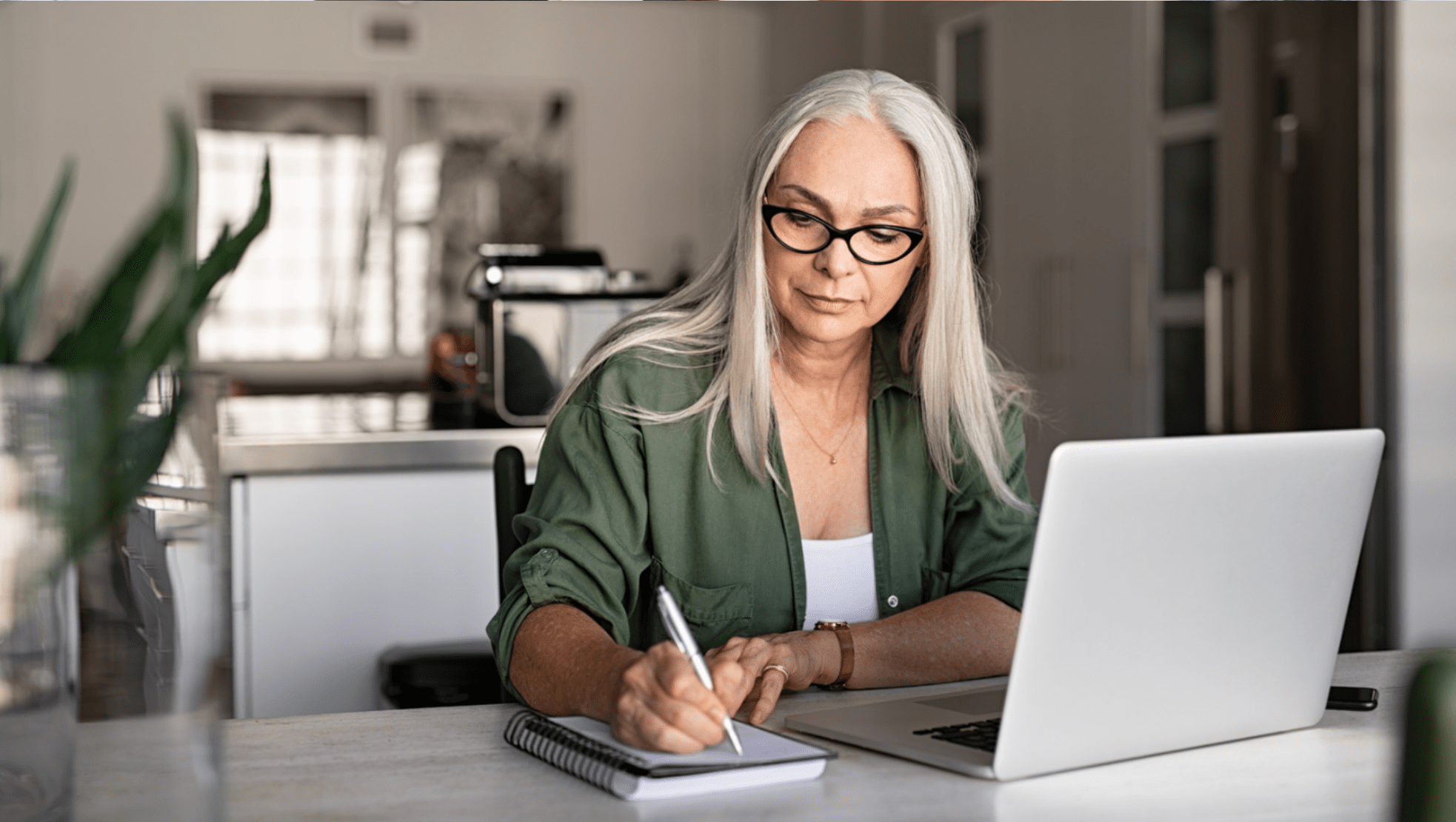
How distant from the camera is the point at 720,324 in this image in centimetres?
147

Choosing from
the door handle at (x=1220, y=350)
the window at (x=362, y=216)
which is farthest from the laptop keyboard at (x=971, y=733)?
Result: the window at (x=362, y=216)

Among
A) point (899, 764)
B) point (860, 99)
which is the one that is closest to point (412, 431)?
point (860, 99)

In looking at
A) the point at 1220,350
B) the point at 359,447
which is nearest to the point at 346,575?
the point at 359,447

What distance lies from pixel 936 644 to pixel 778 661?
8.6 inches

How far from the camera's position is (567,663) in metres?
1.08

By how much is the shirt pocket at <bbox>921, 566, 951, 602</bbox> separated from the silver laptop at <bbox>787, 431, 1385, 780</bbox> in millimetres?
454

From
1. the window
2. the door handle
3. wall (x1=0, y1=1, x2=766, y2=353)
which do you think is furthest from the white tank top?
the window

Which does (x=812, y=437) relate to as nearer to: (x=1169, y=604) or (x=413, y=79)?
(x=1169, y=604)

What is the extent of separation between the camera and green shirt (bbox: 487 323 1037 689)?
1.29 meters

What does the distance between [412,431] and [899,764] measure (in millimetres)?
1427

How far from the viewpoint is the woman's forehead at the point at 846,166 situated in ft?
4.50

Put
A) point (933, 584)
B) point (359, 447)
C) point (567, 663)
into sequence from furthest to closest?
point (359, 447) < point (933, 584) < point (567, 663)

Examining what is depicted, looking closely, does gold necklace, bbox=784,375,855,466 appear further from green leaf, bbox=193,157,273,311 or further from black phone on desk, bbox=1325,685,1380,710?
green leaf, bbox=193,157,273,311

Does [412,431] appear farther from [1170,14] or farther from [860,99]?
[1170,14]
